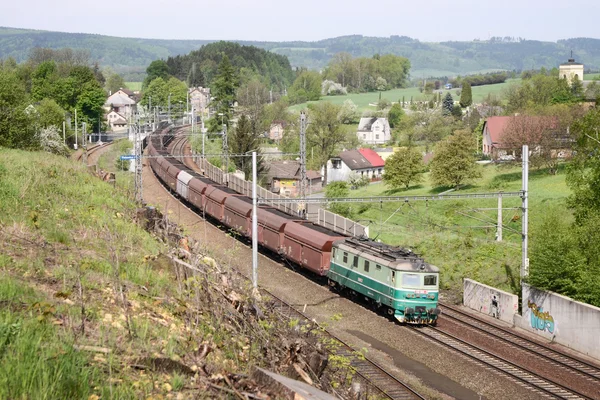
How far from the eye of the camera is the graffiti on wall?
26391mm

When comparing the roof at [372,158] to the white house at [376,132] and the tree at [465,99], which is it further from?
the tree at [465,99]

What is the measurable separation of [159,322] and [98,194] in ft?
47.7

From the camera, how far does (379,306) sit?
27.2 metres

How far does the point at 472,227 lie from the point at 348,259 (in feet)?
49.0

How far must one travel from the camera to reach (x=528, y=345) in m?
25.3

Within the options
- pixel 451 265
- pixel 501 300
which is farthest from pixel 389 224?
pixel 501 300

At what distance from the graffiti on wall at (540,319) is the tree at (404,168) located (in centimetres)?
4313

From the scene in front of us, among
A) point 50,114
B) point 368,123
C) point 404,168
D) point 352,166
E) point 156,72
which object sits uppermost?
point 156,72

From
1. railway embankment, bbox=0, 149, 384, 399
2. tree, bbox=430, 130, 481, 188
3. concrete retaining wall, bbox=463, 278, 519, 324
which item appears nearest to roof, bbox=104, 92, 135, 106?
tree, bbox=430, 130, 481, 188

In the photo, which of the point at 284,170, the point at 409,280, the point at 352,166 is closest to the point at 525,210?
the point at 409,280

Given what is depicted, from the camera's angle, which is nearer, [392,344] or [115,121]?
[392,344]

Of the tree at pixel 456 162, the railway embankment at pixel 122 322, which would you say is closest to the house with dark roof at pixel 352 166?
the tree at pixel 456 162

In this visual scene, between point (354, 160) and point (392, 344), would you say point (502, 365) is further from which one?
point (354, 160)

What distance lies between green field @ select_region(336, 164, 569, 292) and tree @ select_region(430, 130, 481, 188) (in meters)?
1.42
